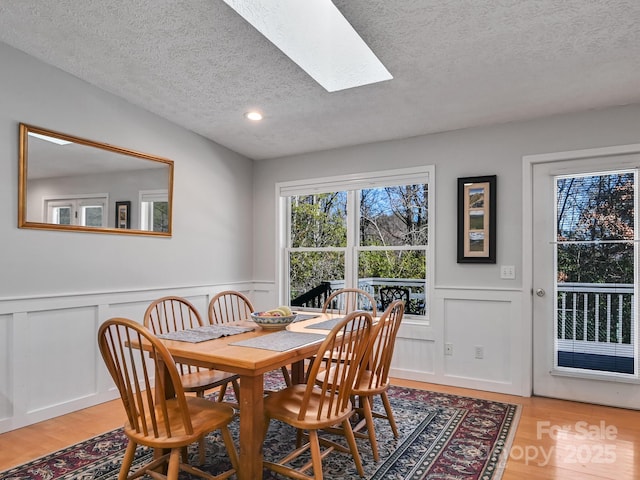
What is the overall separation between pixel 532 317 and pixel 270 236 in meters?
2.78

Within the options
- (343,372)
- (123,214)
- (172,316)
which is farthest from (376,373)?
(123,214)

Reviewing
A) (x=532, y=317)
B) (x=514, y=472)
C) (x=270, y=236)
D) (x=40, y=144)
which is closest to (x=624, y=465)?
(x=514, y=472)

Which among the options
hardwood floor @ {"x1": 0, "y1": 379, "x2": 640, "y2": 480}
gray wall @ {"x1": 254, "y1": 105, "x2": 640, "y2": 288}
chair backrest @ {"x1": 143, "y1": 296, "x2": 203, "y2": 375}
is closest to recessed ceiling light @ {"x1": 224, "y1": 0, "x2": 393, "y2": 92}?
gray wall @ {"x1": 254, "y1": 105, "x2": 640, "y2": 288}

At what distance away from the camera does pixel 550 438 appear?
2.66m

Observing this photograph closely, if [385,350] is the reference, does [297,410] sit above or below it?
below

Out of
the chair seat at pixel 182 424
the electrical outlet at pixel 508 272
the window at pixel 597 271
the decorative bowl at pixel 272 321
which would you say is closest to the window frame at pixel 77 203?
the decorative bowl at pixel 272 321

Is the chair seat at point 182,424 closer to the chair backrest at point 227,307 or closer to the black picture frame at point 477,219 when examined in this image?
the chair backrest at point 227,307

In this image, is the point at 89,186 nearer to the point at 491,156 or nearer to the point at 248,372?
the point at 248,372

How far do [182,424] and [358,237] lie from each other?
2.91 meters

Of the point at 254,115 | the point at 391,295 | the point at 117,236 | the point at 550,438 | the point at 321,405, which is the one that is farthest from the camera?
the point at 391,295

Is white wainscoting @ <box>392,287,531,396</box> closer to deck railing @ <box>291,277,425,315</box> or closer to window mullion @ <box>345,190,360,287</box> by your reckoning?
deck railing @ <box>291,277,425,315</box>

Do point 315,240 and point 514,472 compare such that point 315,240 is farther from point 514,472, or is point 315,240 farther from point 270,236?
point 514,472

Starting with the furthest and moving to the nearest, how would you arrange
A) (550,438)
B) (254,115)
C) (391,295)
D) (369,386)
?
(391,295) → (254,115) → (550,438) → (369,386)

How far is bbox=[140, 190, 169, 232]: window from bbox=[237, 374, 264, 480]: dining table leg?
222 centimetres
